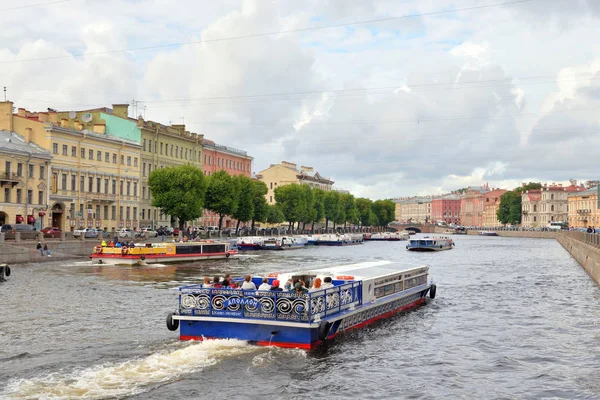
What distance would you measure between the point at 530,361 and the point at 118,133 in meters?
Answer: 74.1

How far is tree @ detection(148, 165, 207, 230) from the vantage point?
8112 cm

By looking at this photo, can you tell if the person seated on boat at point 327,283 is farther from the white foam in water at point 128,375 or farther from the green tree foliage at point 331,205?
the green tree foliage at point 331,205

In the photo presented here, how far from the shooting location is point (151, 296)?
33688mm

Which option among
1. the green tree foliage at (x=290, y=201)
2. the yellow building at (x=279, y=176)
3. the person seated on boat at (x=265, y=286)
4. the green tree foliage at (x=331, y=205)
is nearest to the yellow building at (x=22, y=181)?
the person seated on boat at (x=265, y=286)

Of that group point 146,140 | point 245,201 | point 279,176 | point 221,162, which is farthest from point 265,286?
point 279,176

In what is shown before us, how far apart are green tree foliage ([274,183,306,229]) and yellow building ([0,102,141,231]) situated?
40532 millimetres

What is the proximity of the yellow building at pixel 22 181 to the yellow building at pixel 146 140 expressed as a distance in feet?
50.4

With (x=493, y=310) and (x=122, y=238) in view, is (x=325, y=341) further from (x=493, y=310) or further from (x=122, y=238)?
(x=122, y=238)

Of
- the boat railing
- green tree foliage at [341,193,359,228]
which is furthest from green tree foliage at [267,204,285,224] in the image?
the boat railing

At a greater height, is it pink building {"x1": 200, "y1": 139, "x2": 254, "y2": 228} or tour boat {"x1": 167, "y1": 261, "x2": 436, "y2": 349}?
pink building {"x1": 200, "y1": 139, "x2": 254, "y2": 228}

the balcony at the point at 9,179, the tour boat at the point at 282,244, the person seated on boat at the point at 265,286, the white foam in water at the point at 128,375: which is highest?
the balcony at the point at 9,179

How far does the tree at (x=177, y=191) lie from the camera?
8112 cm

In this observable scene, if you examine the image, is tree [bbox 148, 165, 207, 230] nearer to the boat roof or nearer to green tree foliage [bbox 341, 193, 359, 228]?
the boat roof

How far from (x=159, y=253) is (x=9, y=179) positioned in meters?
16.5
